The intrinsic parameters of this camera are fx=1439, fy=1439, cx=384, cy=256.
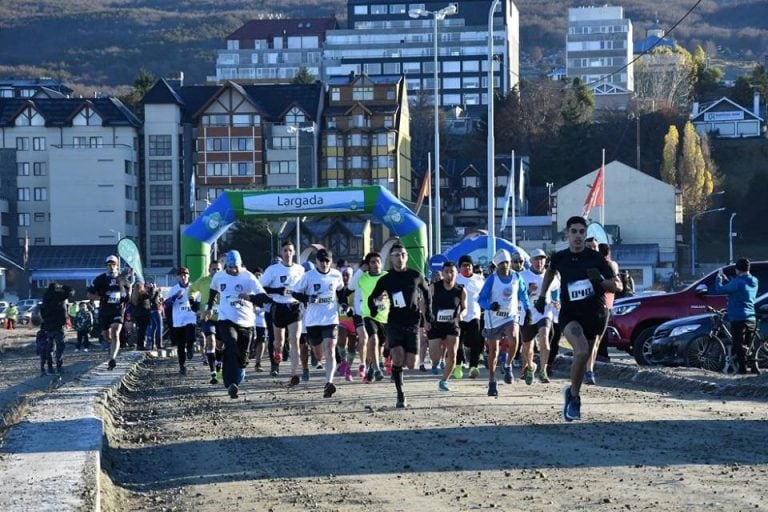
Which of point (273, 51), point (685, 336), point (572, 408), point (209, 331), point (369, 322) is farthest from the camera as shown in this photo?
point (273, 51)

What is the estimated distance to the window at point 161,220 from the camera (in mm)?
97562

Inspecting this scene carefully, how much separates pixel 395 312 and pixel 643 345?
9.15 metres

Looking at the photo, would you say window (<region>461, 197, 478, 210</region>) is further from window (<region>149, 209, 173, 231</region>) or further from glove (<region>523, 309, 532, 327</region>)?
glove (<region>523, 309, 532, 327</region>)

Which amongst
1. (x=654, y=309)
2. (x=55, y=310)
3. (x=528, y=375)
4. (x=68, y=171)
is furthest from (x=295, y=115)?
(x=528, y=375)

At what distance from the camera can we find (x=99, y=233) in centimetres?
9588

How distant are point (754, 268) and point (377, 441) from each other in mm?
14105

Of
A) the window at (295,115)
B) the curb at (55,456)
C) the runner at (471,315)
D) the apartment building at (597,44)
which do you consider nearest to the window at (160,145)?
the window at (295,115)

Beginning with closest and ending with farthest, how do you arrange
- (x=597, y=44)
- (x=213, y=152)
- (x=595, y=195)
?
(x=595, y=195) → (x=213, y=152) → (x=597, y=44)

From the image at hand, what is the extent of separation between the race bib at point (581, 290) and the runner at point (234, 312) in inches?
216

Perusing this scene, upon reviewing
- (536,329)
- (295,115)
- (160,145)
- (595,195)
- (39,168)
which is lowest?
(536,329)

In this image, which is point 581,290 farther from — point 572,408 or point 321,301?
point 321,301

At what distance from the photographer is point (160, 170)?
9806cm

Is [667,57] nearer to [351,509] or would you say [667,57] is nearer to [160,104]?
[160,104]

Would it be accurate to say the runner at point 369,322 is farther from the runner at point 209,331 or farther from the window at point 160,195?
the window at point 160,195
